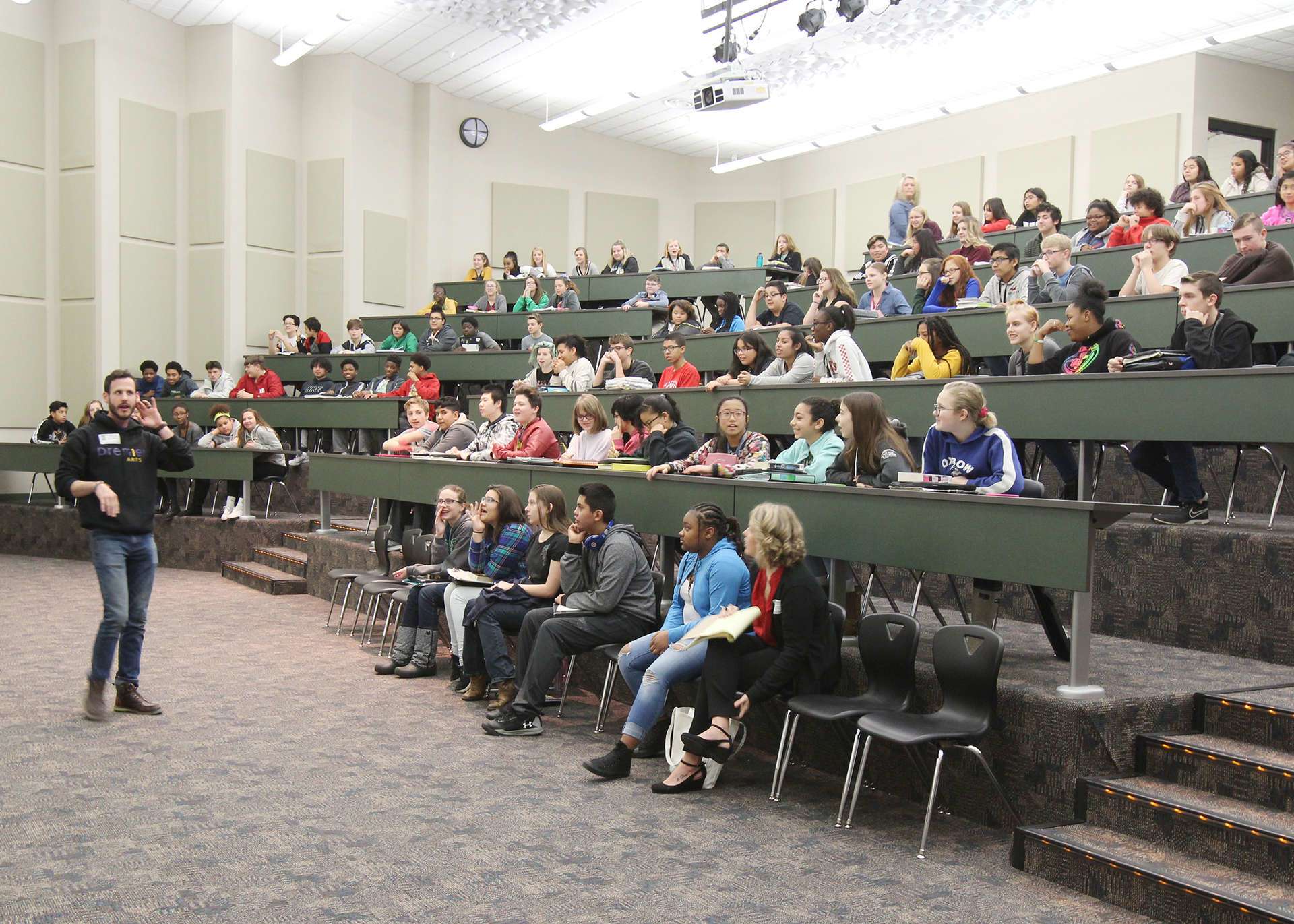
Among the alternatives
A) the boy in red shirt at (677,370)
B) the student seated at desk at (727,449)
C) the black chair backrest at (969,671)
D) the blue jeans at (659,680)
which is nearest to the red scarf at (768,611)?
the blue jeans at (659,680)

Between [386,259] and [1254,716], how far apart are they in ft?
42.9

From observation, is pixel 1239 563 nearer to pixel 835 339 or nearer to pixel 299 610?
pixel 835 339

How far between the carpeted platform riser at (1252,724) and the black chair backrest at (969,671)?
2.10 feet

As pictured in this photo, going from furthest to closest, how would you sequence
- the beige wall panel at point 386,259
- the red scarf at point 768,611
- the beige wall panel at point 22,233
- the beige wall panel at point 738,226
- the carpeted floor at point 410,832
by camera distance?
1. the beige wall panel at point 738,226
2. the beige wall panel at point 386,259
3. the beige wall panel at point 22,233
4. the red scarf at point 768,611
5. the carpeted floor at point 410,832

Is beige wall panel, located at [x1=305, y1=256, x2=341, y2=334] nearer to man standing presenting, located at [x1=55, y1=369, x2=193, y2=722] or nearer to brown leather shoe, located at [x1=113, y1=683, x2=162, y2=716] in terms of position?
man standing presenting, located at [x1=55, y1=369, x2=193, y2=722]

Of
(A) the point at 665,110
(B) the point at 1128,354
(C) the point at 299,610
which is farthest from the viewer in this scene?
(A) the point at 665,110

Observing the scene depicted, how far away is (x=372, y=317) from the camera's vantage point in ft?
47.1

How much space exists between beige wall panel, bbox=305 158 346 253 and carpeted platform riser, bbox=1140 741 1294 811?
1267cm

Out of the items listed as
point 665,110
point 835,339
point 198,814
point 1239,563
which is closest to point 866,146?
point 665,110

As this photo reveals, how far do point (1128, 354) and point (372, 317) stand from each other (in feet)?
35.7

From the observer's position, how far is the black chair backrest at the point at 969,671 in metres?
3.55

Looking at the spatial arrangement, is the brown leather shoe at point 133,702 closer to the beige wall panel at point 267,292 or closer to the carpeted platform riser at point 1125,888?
the carpeted platform riser at point 1125,888

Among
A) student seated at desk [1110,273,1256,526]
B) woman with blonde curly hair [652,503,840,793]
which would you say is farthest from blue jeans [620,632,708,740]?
student seated at desk [1110,273,1256,526]

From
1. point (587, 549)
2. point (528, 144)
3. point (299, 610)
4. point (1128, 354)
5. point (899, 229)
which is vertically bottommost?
point (299, 610)
